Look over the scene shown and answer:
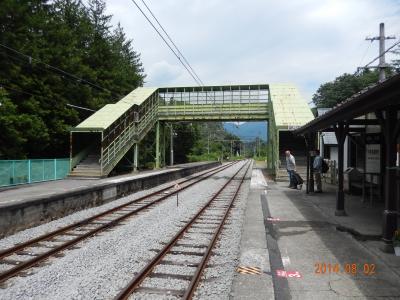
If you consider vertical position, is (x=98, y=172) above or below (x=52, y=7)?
below

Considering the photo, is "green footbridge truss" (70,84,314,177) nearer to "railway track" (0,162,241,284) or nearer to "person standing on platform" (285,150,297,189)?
"person standing on platform" (285,150,297,189)

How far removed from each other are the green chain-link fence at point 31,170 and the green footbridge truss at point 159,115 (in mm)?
1487

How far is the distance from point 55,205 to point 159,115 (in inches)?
932

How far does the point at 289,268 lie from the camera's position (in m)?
6.86

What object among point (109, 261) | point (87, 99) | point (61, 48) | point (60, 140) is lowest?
point (109, 261)

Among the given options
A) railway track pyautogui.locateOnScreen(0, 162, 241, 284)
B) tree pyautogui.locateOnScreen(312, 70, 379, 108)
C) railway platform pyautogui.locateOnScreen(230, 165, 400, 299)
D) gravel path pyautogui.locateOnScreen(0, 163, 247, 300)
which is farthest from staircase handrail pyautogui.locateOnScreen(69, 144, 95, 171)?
tree pyautogui.locateOnScreen(312, 70, 379, 108)

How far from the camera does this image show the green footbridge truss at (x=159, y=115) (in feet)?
89.6

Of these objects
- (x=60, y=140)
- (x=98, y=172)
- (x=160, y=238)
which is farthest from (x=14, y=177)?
(x=160, y=238)

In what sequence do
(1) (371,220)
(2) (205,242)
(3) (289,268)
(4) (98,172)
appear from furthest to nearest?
(4) (98,172)
(1) (371,220)
(2) (205,242)
(3) (289,268)

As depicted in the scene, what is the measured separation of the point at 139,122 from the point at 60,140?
6.12 m

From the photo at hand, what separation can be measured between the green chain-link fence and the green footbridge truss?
1.49 m

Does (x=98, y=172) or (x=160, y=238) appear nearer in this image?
(x=160, y=238)

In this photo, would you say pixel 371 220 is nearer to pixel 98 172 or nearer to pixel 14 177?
pixel 14 177

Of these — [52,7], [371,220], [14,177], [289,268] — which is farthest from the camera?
[52,7]
